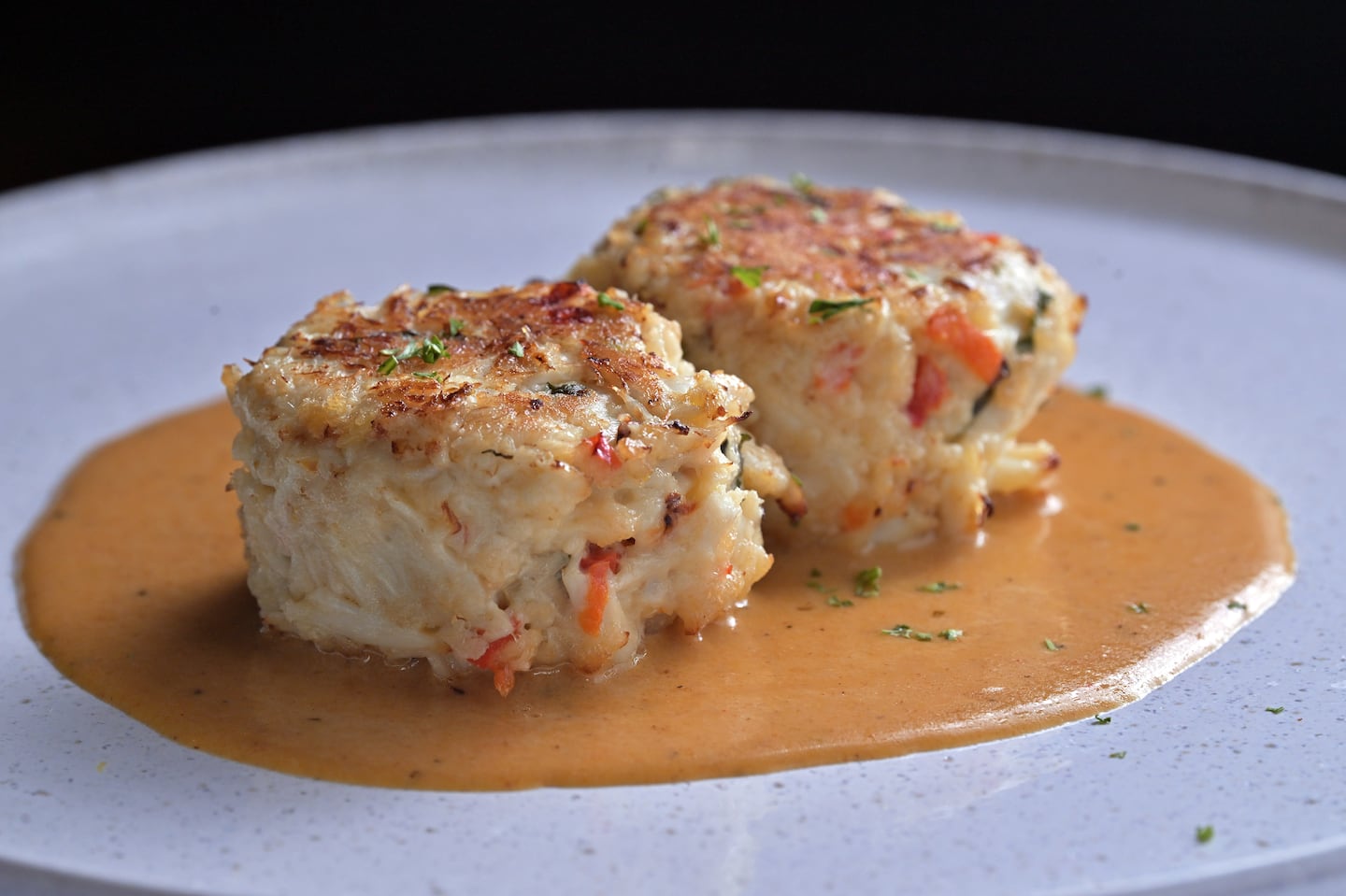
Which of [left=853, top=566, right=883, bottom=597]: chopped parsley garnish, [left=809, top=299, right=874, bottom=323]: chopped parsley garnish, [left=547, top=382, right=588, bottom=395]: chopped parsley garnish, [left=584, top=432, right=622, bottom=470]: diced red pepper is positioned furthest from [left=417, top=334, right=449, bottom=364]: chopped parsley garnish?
[left=853, top=566, right=883, bottom=597]: chopped parsley garnish

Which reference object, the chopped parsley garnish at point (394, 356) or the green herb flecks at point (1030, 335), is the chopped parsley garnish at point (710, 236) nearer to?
the green herb flecks at point (1030, 335)

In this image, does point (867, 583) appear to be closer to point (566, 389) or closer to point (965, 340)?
point (965, 340)

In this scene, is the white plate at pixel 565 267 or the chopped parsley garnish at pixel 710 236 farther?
the chopped parsley garnish at pixel 710 236

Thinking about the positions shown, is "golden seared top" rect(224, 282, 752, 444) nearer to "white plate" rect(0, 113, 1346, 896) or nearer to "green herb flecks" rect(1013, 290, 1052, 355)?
"white plate" rect(0, 113, 1346, 896)

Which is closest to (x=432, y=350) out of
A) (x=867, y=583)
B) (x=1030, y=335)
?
(x=867, y=583)

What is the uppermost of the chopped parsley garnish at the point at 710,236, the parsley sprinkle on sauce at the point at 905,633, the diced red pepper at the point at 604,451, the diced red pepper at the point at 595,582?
the chopped parsley garnish at the point at 710,236

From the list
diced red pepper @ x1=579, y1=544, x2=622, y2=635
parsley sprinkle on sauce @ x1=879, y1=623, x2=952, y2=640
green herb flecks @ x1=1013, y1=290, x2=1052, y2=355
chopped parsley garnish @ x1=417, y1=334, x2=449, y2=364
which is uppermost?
chopped parsley garnish @ x1=417, y1=334, x2=449, y2=364

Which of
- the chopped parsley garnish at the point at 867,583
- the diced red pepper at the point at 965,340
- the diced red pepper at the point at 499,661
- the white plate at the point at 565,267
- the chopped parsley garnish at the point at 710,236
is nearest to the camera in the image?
the white plate at the point at 565,267

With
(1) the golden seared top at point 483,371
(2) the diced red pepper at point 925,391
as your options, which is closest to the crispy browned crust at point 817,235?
(2) the diced red pepper at point 925,391
